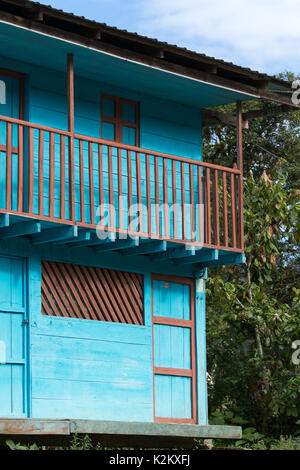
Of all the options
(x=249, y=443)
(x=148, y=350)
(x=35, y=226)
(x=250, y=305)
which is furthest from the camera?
(x=250, y=305)

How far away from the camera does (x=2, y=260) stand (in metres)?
14.9

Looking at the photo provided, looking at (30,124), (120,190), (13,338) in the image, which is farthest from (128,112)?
(13,338)

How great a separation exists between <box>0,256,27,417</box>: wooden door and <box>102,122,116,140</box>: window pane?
2780 mm

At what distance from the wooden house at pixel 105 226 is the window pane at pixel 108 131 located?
26 millimetres

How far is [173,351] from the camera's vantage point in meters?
17.0

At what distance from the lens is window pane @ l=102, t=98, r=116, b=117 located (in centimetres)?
1681

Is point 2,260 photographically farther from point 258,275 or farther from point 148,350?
point 258,275

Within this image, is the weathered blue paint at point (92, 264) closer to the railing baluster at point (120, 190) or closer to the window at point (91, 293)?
the window at point (91, 293)

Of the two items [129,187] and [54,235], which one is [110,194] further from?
[54,235]

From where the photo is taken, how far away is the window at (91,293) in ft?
50.8

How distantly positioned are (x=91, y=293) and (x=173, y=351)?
1.90 meters

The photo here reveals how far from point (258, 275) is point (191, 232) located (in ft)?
17.5

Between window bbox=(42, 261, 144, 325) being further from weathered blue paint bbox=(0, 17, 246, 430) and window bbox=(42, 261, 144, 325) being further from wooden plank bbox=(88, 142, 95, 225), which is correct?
wooden plank bbox=(88, 142, 95, 225)

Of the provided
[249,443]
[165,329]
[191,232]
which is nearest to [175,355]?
[165,329]
